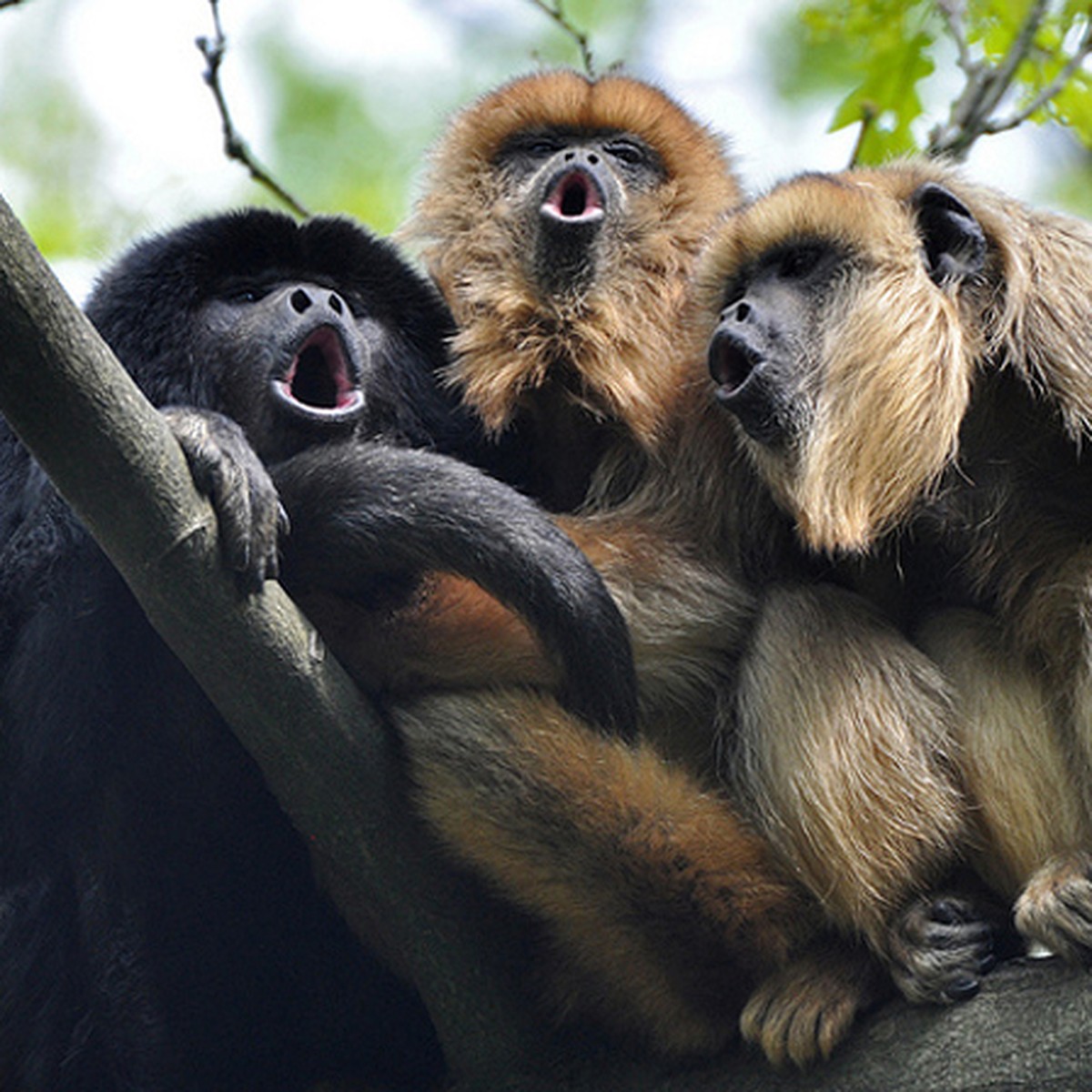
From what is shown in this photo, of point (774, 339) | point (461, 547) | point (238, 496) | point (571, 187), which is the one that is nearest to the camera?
point (238, 496)

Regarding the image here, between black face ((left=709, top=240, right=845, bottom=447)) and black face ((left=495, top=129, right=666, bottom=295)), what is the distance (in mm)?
511

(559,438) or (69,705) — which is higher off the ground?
(559,438)

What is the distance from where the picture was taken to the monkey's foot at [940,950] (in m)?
3.05

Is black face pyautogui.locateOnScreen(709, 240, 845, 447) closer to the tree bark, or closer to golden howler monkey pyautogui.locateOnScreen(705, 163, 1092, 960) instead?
golden howler monkey pyautogui.locateOnScreen(705, 163, 1092, 960)

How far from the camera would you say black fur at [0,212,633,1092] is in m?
3.06

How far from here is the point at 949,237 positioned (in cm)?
352

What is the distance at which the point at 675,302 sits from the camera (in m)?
3.96

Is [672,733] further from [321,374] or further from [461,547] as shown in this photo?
[321,374]

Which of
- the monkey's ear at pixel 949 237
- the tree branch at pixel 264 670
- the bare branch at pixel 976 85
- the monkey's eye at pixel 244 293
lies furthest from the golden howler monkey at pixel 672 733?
the bare branch at pixel 976 85

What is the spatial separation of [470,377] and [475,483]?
787mm

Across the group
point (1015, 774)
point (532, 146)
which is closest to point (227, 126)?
point (532, 146)

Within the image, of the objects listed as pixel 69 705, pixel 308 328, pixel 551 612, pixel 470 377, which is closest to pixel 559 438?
pixel 470 377

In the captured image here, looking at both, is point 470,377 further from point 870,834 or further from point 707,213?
point 870,834

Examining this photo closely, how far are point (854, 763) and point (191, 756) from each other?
1.28 m
